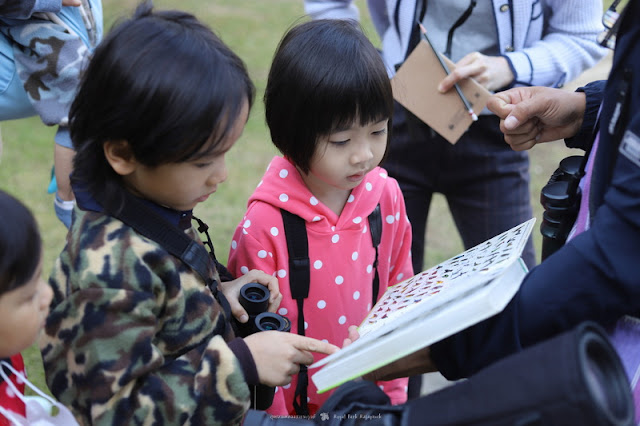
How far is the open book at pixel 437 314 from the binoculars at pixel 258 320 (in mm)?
217

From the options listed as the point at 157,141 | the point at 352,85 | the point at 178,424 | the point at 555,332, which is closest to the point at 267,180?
the point at 352,85

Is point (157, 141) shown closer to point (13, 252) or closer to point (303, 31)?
point (13, 252)

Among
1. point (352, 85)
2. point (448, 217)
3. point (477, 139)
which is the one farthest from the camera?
point (448, 217)

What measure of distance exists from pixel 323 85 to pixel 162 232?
59cm

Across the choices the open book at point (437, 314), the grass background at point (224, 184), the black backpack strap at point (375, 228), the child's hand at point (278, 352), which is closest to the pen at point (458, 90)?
the black backpack strap at point (375, 228)

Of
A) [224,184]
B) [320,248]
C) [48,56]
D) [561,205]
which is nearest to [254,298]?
[320,248]

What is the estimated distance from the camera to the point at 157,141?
1234 millimetres

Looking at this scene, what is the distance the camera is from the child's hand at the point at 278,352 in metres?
1.35

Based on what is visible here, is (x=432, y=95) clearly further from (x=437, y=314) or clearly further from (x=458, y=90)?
(x=437, y=314)

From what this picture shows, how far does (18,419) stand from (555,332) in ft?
3.32

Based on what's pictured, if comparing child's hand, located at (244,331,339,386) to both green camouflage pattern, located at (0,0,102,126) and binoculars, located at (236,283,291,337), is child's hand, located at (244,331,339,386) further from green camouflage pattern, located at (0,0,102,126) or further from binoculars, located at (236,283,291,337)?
green camouflage pattern, located at (0,0,102,126)

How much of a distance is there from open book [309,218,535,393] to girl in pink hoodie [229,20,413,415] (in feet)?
1.32

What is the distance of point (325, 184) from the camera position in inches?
72.2

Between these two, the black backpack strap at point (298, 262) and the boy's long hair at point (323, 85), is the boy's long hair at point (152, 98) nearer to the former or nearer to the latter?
the boy's long hair at point (323, 85)
